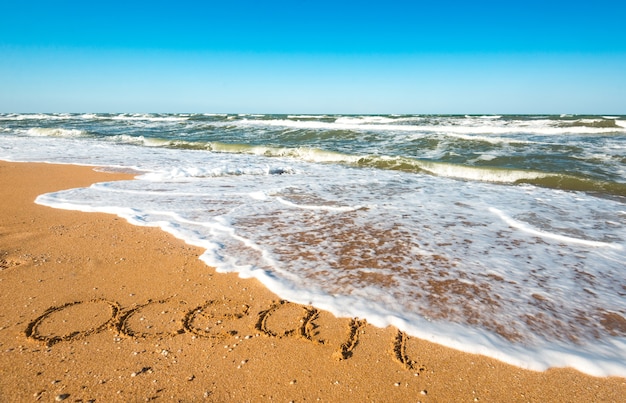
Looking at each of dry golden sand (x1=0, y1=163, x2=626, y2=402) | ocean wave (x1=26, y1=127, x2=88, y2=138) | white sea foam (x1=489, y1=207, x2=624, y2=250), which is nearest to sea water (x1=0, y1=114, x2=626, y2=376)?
white sea foam (x1=489, y1=207, x2=624, y2=250)

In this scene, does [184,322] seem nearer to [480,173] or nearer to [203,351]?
[203,351]

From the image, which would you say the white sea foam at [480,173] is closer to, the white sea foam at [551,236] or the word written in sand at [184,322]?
the white sea foam at [551,236]

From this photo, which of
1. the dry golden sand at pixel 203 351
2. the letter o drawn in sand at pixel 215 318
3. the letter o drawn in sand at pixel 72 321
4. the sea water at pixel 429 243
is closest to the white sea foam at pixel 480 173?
the sea water at pixel 429 243

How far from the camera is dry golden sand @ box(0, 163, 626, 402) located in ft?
6.15

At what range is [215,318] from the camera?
249cm

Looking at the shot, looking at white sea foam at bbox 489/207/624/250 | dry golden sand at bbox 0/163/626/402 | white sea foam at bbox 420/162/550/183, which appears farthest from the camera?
white sea foam at bbox 420/162/550/183

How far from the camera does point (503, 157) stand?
37.2 ft

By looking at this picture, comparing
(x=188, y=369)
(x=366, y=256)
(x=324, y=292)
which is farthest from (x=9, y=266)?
(x=366, y=256)

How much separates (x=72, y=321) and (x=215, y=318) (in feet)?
3.09

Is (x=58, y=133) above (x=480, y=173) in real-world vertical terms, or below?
above

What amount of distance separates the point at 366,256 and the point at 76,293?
2.47m

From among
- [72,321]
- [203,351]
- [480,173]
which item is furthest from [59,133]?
[203,351]

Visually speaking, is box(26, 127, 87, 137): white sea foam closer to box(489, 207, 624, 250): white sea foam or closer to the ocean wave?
the ocean wave

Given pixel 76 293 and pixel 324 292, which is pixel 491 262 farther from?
pixel 76 293
